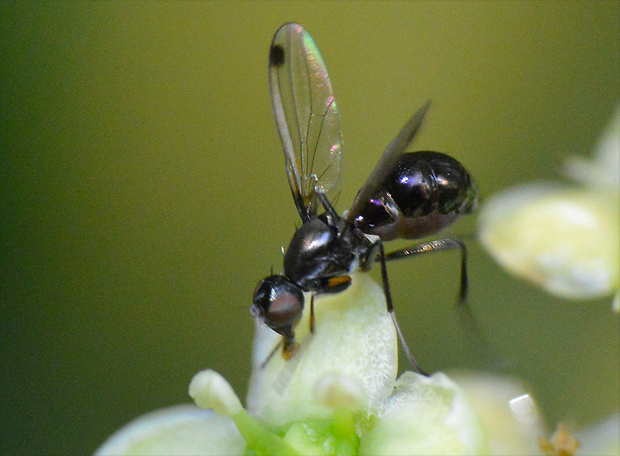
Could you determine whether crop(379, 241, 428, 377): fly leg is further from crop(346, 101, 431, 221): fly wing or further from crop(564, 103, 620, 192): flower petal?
crop(564, 103, 620, 192): flower petal

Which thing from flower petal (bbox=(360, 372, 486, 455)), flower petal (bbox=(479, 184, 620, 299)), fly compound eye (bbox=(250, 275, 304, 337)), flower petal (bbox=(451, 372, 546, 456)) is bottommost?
flower petal (bbox=(451, 372, 546, 456))

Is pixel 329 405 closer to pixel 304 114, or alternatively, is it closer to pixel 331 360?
pixel 331 360

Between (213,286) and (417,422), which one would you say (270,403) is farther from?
(213,286)

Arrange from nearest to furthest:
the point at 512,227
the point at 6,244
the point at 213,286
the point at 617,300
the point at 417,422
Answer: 1. the point at 417,422
2. the point at 617,300
3. the point at 512,227
4. the point at 6,244
5. the point at 213,286

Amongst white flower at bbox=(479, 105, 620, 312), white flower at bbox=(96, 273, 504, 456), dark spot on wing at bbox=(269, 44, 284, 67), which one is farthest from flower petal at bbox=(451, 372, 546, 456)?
dark spot on wing at bbox=(269, 44, 284, 67)

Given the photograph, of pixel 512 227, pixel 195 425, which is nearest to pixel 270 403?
pixel 195 425

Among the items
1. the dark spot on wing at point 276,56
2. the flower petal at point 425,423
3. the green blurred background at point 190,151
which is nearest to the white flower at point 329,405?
the flower petal at point 425,423

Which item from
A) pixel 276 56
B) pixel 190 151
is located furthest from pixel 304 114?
pixel 190 151
